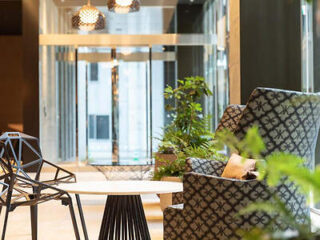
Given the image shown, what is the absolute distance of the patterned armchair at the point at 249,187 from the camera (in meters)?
2.60

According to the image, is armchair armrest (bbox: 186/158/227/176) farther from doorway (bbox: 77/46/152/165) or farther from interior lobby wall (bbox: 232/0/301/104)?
doorway (bbox: 77/46/152/165)

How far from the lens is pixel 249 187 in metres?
2.60

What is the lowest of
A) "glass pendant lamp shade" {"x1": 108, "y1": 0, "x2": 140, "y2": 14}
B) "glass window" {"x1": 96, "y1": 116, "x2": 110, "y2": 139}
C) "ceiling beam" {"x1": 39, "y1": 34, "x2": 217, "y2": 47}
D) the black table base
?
the black table base

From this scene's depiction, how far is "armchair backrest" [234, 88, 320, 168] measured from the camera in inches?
106

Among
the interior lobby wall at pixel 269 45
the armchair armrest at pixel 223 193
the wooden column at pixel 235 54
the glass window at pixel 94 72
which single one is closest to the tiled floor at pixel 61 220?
the wooden column at pixel 235 54

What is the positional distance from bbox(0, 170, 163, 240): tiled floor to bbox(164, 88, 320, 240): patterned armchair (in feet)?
5.47

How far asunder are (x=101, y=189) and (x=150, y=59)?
334 inches

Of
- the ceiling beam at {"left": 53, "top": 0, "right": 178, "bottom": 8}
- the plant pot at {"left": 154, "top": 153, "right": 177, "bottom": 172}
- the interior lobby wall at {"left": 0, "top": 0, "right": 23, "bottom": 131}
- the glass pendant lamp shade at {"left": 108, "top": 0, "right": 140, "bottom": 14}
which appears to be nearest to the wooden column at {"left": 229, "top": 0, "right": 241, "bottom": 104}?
the plant pot at {"left": 154, "top": 153, "right": 177, "bottom": 172}

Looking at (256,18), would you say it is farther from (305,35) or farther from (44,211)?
(44,211)

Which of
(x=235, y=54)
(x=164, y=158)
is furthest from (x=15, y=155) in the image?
(x=235, y=54)

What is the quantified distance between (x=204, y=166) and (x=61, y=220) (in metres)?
2.50

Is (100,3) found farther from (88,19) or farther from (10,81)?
(88,19)

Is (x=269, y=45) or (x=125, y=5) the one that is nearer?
(x=269, y=45)

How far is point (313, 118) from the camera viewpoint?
9.27 ft
